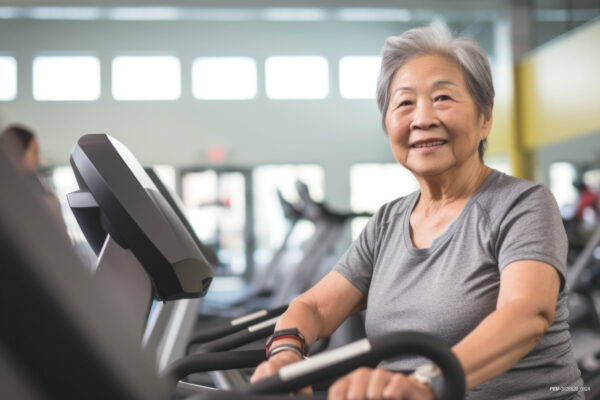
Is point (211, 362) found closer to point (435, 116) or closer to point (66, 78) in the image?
point (435, 116)

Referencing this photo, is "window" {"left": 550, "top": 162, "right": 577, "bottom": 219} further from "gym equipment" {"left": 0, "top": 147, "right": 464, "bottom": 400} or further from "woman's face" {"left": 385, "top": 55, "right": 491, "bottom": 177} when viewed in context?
"gym equipment" {"left": 0, "top": 147, "right": 464, "bottom": 400}

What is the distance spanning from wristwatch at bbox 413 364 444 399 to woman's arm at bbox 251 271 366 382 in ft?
1.29

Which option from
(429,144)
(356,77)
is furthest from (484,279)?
(356,77)

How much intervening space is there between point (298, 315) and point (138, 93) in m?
10.1

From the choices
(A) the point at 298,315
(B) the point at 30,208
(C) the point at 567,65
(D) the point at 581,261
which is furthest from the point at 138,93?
(B) the point at 30,208

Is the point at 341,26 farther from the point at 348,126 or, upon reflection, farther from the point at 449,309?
the point at 449,309

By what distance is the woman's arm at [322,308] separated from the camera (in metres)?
1.22

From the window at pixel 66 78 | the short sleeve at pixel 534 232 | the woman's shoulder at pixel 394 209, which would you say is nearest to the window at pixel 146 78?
the window at pixel 66 78

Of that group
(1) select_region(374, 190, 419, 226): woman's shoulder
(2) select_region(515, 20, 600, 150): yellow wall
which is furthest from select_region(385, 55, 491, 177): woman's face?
(2) select_region(515, 20, 600, 150): yellow wall

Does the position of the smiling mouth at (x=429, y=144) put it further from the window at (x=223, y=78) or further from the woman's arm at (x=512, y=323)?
the window at (x=223, y=78)

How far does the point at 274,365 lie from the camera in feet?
3.46

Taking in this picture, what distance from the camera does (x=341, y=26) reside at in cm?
1135

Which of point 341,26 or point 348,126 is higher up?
point 341,26

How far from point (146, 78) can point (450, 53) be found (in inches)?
400
